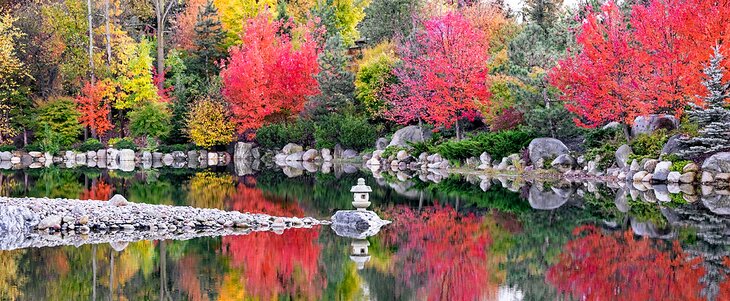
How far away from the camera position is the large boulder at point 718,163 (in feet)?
68.8

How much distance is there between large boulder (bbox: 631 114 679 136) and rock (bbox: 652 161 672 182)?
2268 millimetres

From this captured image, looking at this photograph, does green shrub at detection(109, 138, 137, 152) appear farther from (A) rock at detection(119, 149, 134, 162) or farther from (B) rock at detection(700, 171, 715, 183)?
(B) rock at detection(700, 171, 715, 183)

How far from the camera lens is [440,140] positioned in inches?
1339

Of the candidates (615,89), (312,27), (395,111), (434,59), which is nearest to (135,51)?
(312,27)

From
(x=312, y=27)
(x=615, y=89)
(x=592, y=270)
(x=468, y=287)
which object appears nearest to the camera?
(x=468, y=287)

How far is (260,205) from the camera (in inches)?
749

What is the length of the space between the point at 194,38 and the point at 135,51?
5.60 m

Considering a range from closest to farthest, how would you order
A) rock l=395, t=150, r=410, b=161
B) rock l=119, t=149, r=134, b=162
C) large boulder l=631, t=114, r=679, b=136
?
large boulder l=631, t=114, r=679, b=136 < rock l=395, t=150, r=410, b=161 < rock l=119, t=149, r=134, b=162

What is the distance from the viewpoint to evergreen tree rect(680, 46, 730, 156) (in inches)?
842

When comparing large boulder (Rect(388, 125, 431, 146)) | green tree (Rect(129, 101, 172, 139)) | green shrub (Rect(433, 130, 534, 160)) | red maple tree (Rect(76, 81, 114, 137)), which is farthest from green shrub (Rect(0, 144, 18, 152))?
green shrub (Rect(433, 130, 534, 160))

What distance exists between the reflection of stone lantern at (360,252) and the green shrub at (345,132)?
24667 millimetres

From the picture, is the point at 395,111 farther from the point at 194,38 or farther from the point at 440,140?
the point at 194,38

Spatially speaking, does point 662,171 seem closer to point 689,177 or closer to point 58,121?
point 689,177

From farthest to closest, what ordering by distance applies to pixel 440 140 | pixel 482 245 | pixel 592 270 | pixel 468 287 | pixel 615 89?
1. pixel 440 140
2. pixel 615 89
3. pixel 482 245
4. pixel 592 270
5. pixel 468 287
